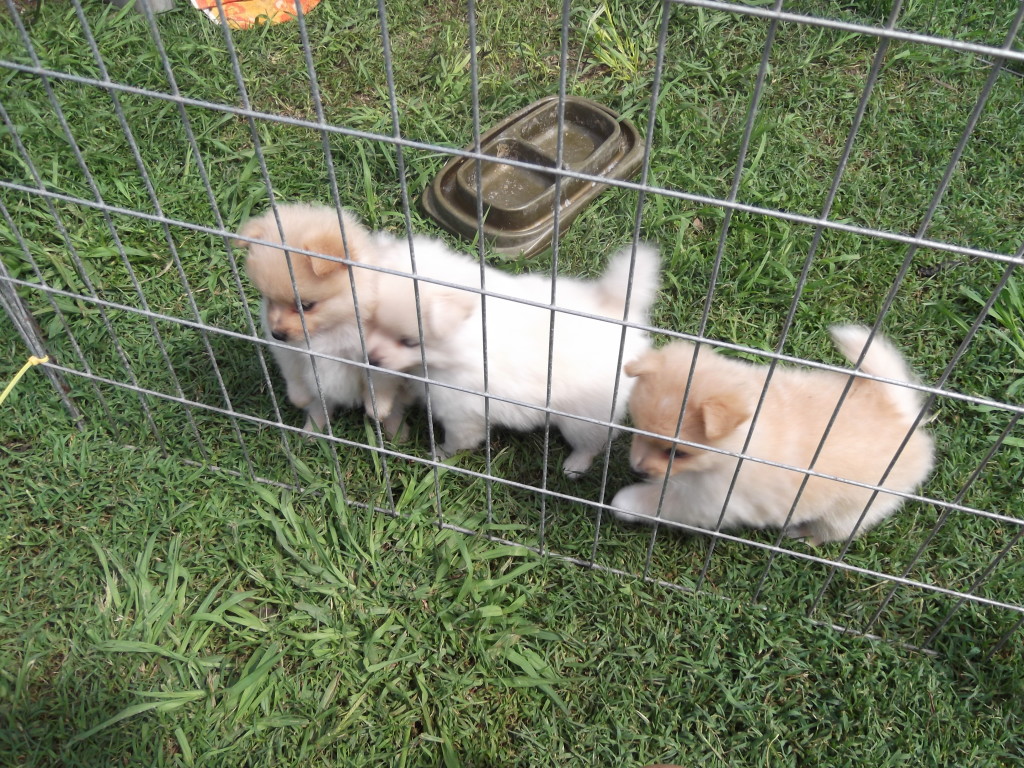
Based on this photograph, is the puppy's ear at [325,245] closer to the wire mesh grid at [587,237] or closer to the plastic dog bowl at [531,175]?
the wire mesh grid at [587,237]

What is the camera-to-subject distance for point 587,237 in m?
2.75

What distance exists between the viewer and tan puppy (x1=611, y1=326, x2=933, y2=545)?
5.89 ft

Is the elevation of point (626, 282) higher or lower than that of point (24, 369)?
higher

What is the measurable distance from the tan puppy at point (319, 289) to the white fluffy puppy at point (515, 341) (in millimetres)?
77

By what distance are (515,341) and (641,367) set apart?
1.16 ft

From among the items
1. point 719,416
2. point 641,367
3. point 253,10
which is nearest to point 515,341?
point 641,367

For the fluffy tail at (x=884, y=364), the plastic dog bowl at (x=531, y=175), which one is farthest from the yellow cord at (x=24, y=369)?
the fluffy tail at (x=884, y=364)

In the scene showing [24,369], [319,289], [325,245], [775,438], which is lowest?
[24,369]

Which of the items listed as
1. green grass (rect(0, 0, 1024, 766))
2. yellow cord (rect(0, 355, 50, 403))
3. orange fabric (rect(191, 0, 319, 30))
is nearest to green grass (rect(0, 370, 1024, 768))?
green grass (rect(0, 0, 1024, 766))

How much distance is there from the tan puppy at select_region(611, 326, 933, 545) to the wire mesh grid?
8 centimetres

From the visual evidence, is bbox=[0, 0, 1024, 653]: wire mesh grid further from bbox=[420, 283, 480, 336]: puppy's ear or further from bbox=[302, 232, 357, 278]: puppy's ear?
bbox=[302, 232, 357, 278]: puppy's ear

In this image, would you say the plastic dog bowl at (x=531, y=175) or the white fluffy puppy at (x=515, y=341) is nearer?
the white fluffy puppy at (x=515, y=341)

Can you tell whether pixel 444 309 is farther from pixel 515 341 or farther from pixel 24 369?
pixel 24 369

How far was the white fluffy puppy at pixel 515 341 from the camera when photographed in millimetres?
2010
